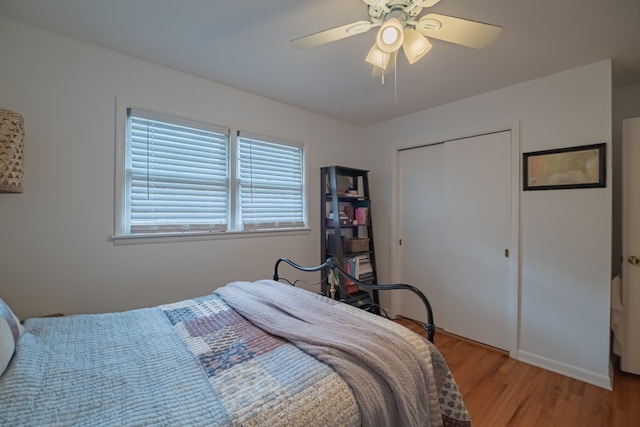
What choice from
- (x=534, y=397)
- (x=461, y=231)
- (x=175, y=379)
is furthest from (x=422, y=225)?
(x=175, y=379)

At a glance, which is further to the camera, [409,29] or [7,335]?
[409,29]

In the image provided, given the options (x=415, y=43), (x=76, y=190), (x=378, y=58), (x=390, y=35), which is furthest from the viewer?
(x=76, y=190)

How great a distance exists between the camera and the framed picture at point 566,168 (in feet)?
6.63

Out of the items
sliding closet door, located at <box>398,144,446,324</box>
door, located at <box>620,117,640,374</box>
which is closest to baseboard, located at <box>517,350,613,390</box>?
door, located at <box>620,117,640,374</box>

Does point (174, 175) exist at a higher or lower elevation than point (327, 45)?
lower

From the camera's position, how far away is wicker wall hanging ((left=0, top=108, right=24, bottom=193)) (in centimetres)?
138

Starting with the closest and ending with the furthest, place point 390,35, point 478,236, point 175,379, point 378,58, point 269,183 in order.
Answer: point 175,379 < point 390,35 < point 378,58 < point 478,236 < point 269,183

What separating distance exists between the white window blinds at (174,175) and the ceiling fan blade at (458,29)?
5.94 feet

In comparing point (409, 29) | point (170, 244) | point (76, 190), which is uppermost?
point (409, 29)

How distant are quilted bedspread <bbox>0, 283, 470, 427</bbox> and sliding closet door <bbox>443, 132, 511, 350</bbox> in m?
1.67

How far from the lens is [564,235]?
7.12ft

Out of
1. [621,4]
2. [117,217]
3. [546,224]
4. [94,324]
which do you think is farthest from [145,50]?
[546,224]

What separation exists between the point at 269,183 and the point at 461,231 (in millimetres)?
2032

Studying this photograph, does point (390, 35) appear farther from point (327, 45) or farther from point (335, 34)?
point (327, 45)
